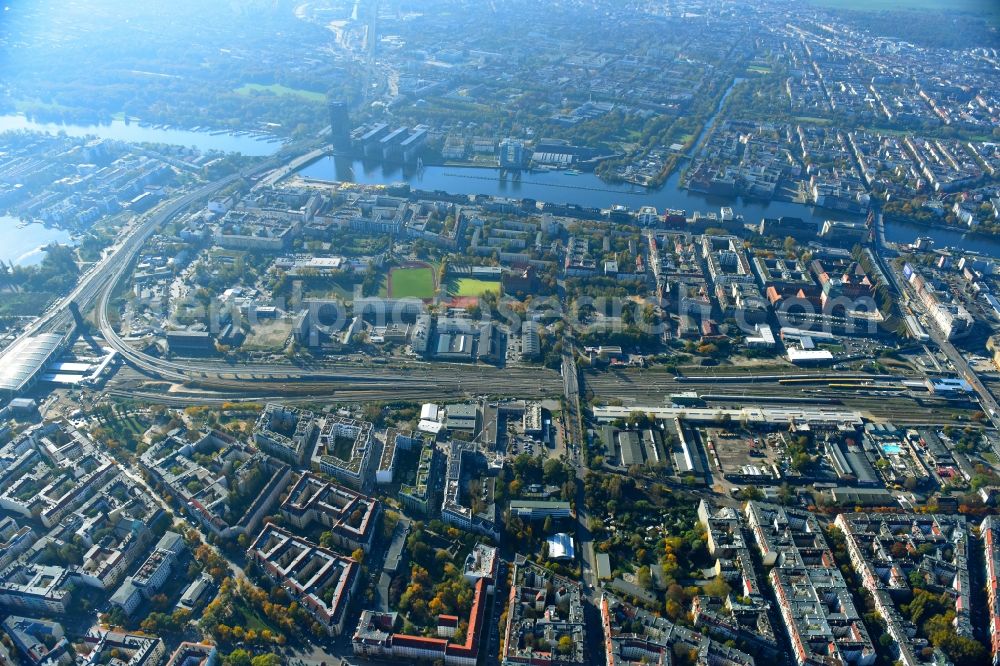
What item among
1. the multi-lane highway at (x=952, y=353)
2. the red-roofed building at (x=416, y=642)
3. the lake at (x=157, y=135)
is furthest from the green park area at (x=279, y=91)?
the red-roofed building at (x=416, y=642)

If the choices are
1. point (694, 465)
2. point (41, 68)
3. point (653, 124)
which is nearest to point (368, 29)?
point (41, 68)

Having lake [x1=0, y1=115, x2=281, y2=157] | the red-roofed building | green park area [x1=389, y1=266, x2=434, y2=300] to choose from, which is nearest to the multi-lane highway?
the red-roofed building

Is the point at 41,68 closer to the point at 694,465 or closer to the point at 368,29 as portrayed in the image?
the point at 368,29

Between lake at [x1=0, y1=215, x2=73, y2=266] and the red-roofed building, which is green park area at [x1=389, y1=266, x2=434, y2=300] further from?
lake at [x1=0, y1=215, x2=73, y2=266]

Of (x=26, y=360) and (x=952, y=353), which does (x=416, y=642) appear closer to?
(x=26, y=360)

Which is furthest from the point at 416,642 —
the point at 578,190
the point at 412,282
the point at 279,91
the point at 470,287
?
the point at 279,91

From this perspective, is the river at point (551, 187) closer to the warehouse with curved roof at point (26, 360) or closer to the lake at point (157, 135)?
the lake at point (157, 135)

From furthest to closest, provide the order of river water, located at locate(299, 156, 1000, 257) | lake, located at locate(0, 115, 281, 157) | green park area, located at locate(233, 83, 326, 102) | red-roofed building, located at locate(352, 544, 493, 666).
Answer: green park area, located at locate(233, 83, 326, 102), lake, located at locate(0, 115, 281, 157), river water, located at locate(299, 156, 1000, 257), red-roofed building, located at locate(352, 544, 493, 666)
